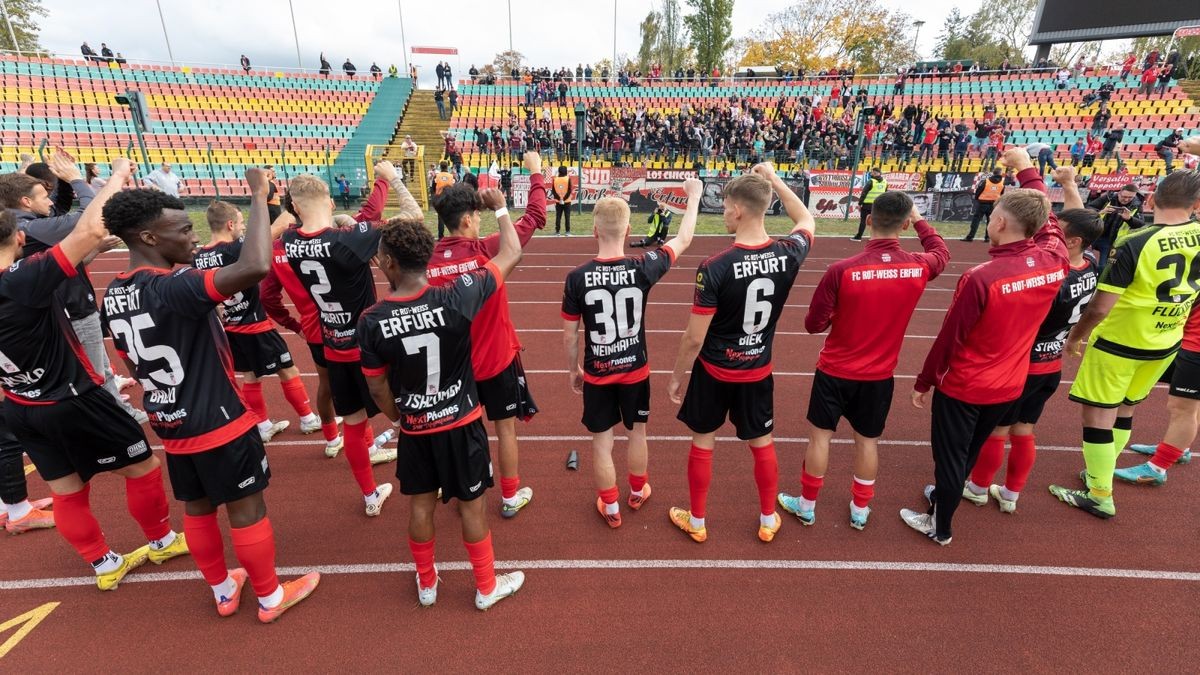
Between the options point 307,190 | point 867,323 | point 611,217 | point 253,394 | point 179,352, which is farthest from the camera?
point 253,394

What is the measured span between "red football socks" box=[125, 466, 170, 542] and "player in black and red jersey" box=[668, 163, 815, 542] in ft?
11.1

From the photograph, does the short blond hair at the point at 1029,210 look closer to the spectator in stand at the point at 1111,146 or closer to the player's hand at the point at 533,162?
the player's hand at the point at 533,162

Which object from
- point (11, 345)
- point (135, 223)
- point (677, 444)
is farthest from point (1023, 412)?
point (11, 345)

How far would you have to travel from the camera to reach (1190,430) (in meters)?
4.20

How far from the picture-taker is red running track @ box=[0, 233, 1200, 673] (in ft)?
9.80

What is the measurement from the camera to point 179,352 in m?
2.62

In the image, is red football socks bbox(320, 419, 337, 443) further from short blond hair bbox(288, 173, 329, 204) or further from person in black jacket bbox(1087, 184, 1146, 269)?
person in black jacket bbox(1087, 184, 1146, 269)

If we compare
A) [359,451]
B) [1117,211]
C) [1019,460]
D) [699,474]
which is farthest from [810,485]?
[1117,211]

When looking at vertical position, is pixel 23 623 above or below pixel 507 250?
below

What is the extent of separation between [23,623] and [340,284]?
271 centimetres

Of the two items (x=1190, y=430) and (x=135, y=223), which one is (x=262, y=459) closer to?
(x=135, y=223)

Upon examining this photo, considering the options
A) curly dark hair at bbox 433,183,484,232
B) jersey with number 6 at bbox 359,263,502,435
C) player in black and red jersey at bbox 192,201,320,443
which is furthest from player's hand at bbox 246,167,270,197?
player in black and red jersey at bbox 192,201,320,443

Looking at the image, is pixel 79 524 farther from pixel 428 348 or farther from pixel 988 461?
pixel 988 461

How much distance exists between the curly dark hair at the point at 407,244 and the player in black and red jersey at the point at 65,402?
1.44 metres
